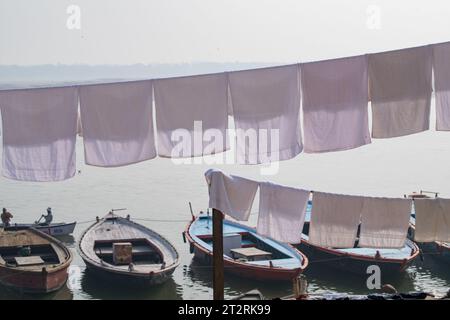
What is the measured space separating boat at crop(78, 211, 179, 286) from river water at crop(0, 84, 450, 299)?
0.49 meters

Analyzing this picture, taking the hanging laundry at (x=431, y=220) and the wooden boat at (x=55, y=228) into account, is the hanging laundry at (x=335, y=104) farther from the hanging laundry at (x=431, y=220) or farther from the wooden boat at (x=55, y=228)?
the wooden boat at (x=55, y=228)

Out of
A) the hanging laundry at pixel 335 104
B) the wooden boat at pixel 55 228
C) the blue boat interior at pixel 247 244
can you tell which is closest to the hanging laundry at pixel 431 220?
the hanging laundry at pixel 335 104

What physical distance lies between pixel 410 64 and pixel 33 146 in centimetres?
478

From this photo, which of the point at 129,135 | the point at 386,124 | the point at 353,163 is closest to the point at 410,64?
the point at 386,124

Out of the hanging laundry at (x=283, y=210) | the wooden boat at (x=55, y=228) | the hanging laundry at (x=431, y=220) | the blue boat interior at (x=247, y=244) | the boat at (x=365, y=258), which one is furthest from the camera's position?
the wooden boat at (x=55, y=228)

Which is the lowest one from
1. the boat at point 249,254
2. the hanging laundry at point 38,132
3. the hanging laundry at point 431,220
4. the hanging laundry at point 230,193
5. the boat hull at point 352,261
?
the boat hull at point 352,261

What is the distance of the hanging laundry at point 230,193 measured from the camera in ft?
29.1

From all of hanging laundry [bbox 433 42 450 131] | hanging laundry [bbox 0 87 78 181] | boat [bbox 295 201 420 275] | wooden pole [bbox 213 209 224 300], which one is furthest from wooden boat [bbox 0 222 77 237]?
hanging laundry [bbox 433 42 450 131]

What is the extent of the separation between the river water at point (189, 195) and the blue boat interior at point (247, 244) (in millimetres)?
649

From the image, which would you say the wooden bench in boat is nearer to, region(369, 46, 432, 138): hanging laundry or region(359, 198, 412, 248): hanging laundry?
region(359, 198, 412, 248): hanging laundry

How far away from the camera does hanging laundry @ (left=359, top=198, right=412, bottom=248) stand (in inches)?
417

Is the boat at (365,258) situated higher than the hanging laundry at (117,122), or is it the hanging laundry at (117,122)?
the hanging laundry at (117,122)

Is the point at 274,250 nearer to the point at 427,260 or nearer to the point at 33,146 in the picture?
the point at 427,260
